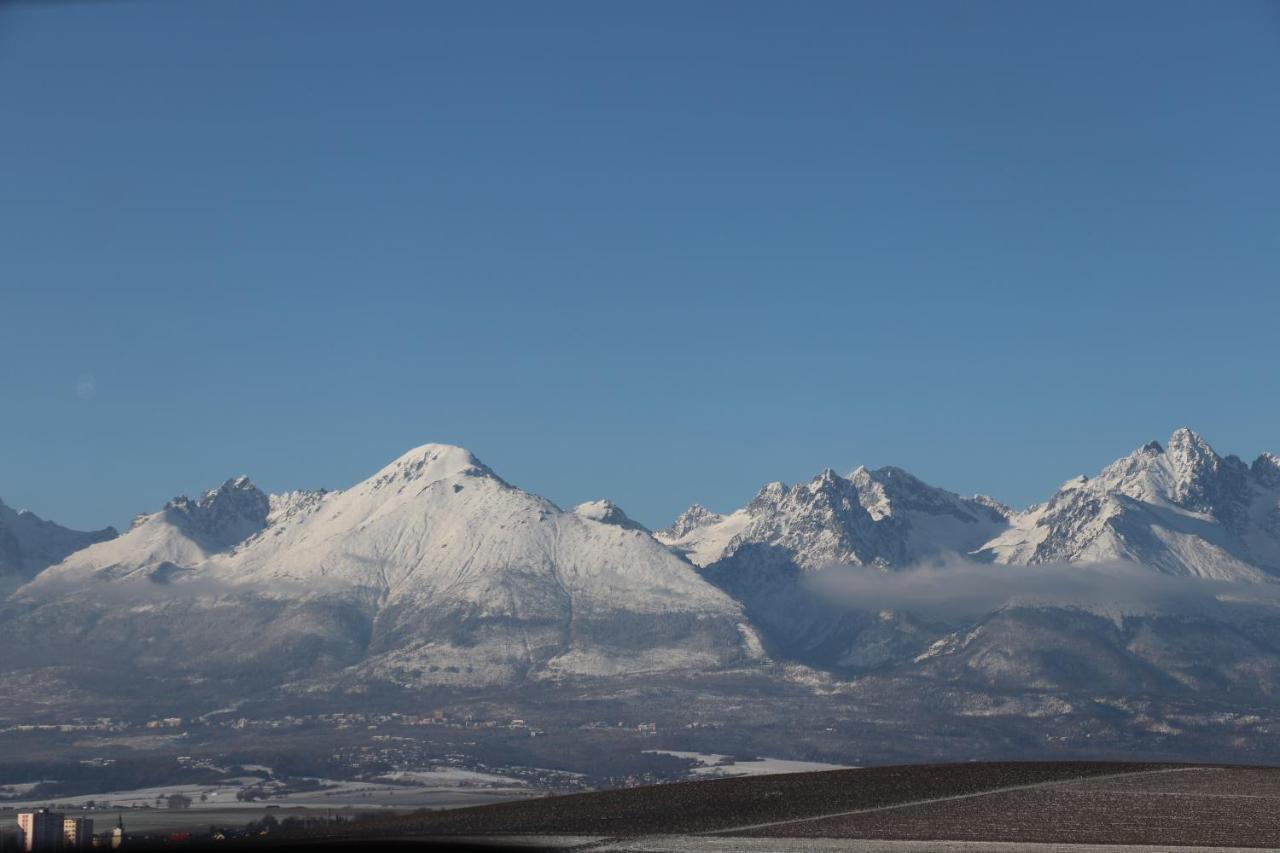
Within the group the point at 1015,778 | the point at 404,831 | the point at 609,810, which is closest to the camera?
the point at 404,831

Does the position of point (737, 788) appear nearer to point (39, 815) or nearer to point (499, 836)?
point (499, 836)

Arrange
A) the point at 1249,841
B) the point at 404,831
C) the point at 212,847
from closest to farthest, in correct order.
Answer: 1. the point at 212,847
2. the point at 1249,841
3. the point at 404,831

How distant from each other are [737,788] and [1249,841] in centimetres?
3827

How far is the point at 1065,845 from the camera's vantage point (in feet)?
267

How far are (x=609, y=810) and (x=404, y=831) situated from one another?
1330 cm

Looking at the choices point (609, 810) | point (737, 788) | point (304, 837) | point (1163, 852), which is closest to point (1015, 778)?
point (737, 788)

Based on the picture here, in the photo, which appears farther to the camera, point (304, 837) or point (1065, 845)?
point (304, 837)

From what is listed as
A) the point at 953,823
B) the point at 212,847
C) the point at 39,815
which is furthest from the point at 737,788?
the point at 39,815

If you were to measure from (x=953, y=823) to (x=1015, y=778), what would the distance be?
23.5 meters

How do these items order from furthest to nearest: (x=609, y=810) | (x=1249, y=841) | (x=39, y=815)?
1. (x=39, y=815)
2. (x=609, y=810)
3. (x=1249, y=841)

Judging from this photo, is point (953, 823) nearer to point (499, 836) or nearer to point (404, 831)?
point (499, 836)

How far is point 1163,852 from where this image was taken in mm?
79062

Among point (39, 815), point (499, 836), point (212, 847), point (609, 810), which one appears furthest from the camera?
point (39, 815)

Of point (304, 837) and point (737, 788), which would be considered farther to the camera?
point (737, 788)
